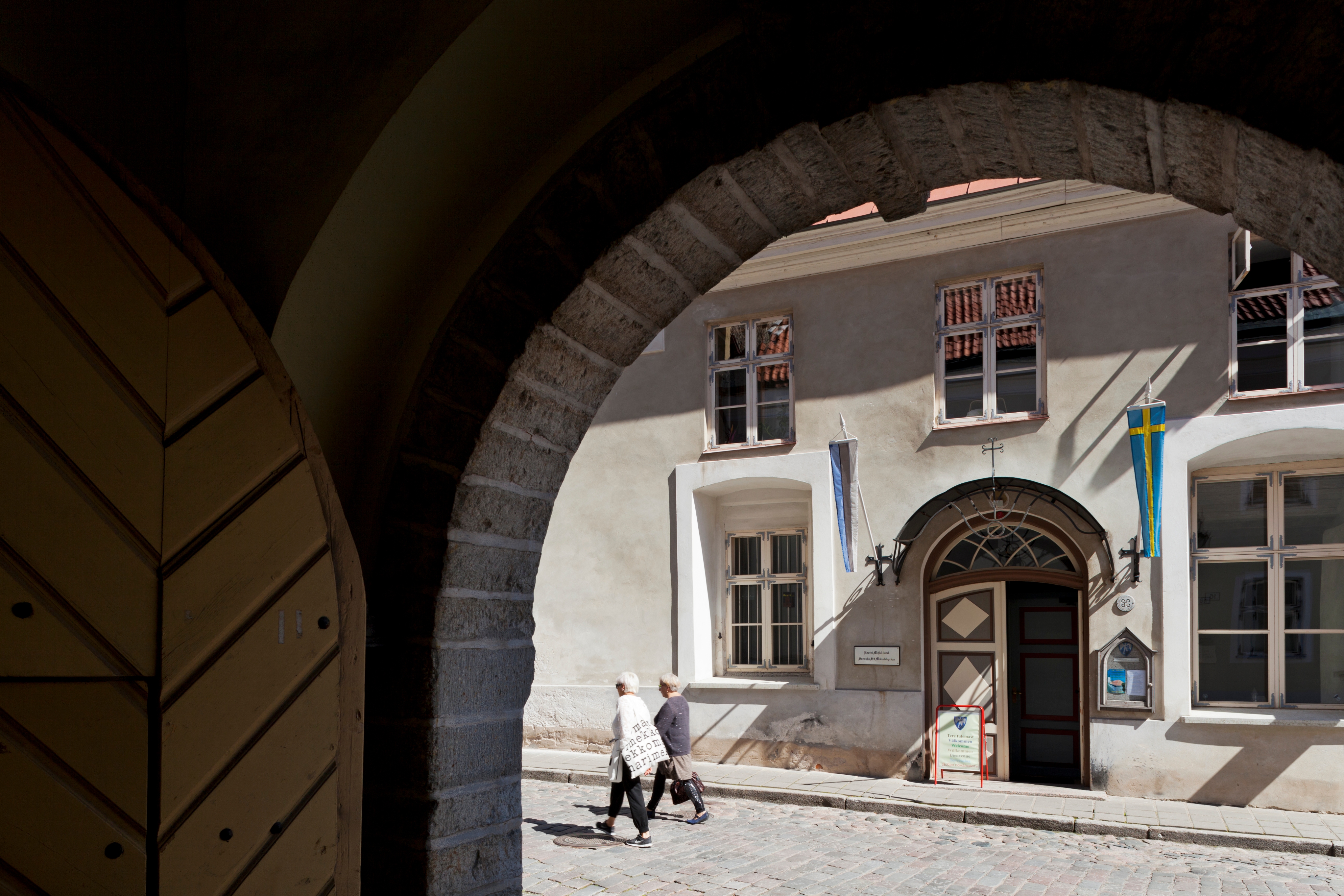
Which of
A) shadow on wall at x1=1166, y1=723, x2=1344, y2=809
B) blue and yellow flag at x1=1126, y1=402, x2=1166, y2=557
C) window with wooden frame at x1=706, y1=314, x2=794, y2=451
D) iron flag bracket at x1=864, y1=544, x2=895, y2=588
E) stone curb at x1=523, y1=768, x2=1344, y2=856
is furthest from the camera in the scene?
window with wooden frame at x1=706, y1=314, x2=794, y2=451

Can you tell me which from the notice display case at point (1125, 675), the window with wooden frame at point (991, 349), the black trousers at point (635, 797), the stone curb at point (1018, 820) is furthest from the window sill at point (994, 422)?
the black trousers at point (635, 797)

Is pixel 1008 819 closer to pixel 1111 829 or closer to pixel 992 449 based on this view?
pixel 1111 829

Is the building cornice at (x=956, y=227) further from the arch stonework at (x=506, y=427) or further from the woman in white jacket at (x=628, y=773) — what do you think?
the arch stonework at (x=506, y=427)

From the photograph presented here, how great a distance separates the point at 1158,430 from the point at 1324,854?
372 centimetres

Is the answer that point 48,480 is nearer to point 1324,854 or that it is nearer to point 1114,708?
point 1324,854

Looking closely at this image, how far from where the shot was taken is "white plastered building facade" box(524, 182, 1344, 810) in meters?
9.91

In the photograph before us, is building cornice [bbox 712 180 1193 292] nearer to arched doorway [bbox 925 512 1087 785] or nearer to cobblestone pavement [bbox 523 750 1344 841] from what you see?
arched doorway [bbox 925 512 1087 785]

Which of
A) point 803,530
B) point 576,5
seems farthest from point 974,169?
point 803,530

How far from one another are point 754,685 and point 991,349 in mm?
4541

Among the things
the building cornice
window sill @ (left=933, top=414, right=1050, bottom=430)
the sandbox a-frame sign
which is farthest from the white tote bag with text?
window sill @ (left=933, top=414, right=1050, bottom=430)

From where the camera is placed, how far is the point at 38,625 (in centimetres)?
177

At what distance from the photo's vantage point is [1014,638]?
11.7 meters

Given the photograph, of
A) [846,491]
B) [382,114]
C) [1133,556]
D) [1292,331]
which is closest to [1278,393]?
[1292,331]

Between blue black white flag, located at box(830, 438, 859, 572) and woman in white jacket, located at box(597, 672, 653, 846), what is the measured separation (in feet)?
11.4
